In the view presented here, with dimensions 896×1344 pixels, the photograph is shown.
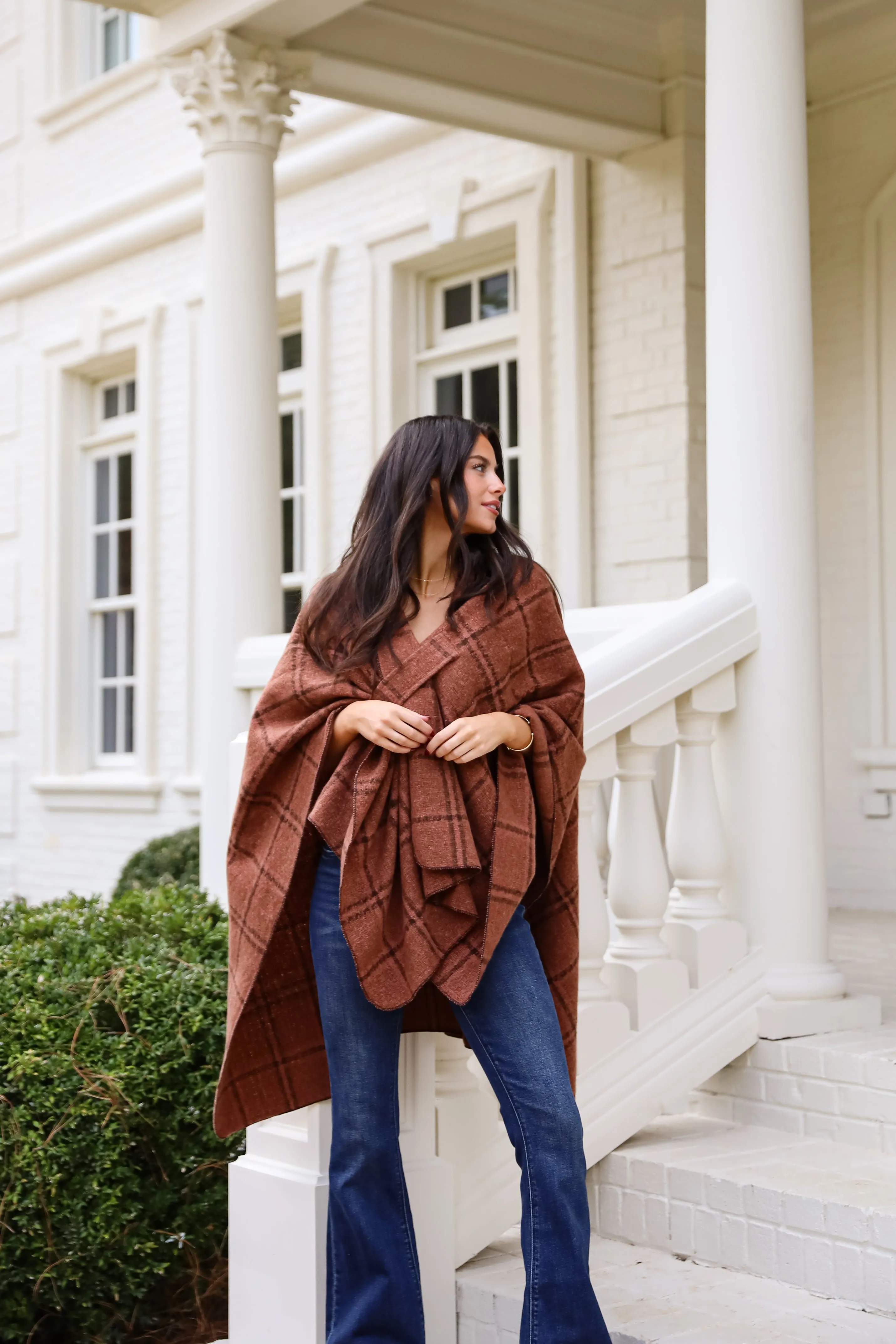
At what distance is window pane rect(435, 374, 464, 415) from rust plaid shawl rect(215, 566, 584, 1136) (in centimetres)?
551

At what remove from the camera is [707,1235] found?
10.9 feet

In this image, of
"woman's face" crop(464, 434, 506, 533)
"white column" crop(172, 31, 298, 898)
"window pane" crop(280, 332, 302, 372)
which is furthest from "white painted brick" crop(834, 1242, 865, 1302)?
"window pane" crop(280, 332, 302, 372)

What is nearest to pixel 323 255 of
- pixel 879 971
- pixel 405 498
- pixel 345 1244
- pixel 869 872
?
pixel 869 872

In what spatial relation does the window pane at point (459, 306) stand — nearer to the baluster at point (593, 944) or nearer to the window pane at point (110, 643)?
the window pane at point (110, 643)

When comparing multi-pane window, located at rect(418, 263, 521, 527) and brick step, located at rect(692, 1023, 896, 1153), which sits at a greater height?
multi-pane window, located at rect(418, 263, 521, 527)

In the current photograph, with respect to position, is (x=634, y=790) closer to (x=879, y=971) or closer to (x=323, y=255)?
(x=879, y=971)

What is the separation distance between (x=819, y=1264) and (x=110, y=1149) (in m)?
1.74

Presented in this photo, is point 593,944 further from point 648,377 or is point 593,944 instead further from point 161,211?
point 161,211

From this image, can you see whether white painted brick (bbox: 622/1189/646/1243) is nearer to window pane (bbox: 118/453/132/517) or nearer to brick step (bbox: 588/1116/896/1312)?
brick step (bbox: 588/1116/896/1312)

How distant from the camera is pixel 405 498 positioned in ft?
9.10

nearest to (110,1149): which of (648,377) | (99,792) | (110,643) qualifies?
(648,377)

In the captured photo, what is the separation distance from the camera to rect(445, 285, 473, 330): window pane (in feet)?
26.9

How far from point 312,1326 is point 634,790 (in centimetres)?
142

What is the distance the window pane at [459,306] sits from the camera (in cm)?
820
